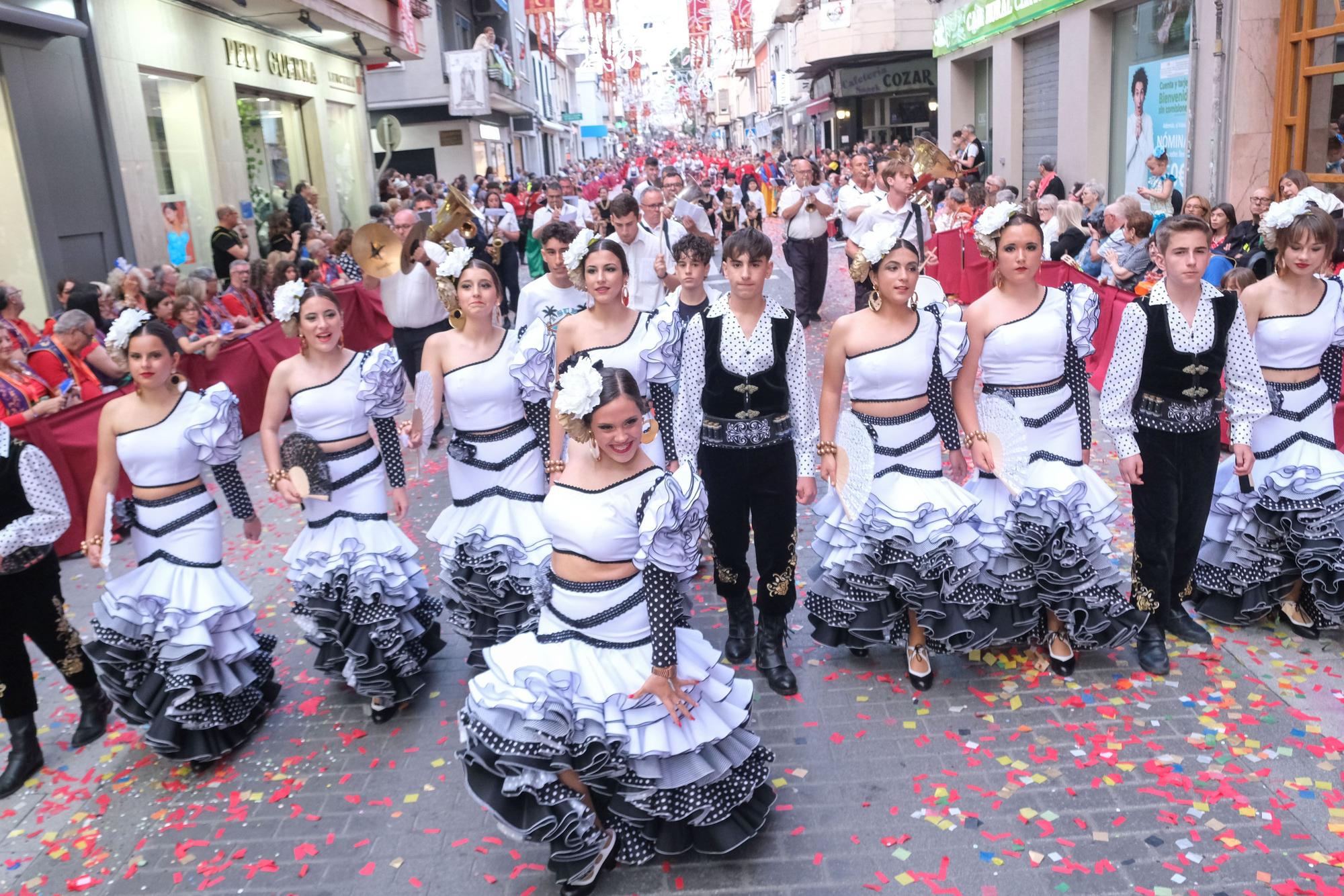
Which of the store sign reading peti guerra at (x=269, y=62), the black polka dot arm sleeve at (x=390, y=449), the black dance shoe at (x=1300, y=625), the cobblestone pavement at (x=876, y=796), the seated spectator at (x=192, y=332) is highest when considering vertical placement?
the store sign reading peti guerra at (x=269, y=62)

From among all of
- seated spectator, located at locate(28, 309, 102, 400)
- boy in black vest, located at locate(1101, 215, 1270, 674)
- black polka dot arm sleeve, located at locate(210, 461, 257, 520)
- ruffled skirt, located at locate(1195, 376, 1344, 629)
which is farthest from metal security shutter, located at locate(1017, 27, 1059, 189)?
black polka dot arm sleeve, located at locate(210, 461, 257, 520)

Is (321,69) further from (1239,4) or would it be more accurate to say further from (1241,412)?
(1241,412)

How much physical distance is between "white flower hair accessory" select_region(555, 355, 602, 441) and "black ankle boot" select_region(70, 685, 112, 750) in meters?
3.25

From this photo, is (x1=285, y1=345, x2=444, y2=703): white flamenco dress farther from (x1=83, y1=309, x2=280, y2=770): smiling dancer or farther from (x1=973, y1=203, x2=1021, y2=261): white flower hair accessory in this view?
(x1=973, y1=203, x2=1021, y2=261): white flower hair accessory

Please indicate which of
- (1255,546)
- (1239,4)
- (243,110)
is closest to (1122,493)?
(1255,546)

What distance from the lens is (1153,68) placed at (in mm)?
→ 15523

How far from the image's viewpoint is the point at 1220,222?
9.35 metres

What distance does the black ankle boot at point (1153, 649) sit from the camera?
203 inches

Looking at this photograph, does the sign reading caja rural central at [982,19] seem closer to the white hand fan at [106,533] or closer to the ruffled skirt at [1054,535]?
the ruffled skirt at [1054,535]

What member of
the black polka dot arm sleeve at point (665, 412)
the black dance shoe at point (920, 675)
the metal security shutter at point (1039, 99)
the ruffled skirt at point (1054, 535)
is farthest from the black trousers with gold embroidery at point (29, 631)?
the metal security shutter at point (1039, 99)

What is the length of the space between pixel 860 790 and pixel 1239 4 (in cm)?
1184

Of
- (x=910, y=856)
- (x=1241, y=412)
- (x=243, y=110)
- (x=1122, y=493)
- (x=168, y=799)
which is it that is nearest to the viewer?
(x=910, y=856)

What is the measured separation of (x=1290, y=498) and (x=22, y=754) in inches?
243

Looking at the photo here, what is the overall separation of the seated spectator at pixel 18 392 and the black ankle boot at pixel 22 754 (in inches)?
111
